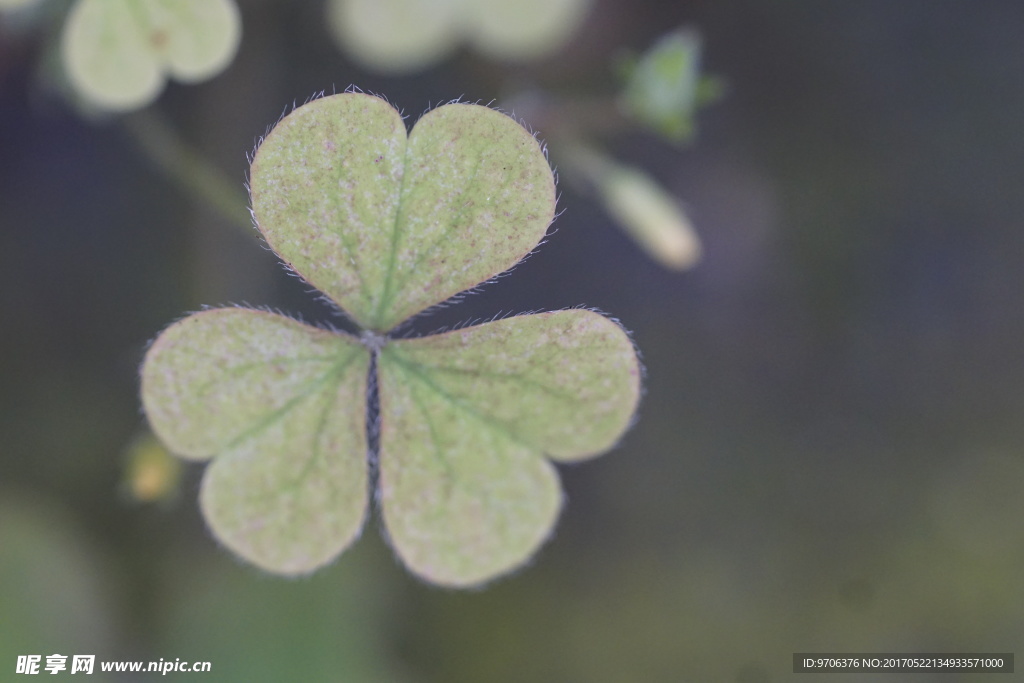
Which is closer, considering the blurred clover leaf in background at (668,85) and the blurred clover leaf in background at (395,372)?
the blurred clover leaf in background at (395,372)

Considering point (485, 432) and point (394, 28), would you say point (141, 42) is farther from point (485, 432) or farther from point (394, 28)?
point (485, 432)

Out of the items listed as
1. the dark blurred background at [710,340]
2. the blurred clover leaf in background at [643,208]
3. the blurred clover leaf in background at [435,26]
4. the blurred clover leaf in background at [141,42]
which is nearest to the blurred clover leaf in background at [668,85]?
the blurred clover leaf in background at [643,208]

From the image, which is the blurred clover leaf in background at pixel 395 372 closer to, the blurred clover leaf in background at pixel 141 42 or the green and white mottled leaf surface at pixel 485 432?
the green and white mottled leaf surface at pixel 485 432

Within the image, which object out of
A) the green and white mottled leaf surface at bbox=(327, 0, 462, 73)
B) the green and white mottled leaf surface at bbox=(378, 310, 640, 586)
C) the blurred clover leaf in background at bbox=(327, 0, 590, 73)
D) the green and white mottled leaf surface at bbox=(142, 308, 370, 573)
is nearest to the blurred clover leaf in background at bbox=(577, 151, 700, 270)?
the blurred clover leaf in background at bbox=(327, 0, 590, 73)

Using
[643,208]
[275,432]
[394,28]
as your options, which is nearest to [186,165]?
[394,28]

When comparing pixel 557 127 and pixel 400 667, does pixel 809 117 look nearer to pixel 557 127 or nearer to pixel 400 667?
pixel 557 127

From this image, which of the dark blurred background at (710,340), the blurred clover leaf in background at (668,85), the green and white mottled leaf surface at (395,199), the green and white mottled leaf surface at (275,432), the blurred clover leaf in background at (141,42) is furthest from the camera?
the dark blurred background at (710,340)
